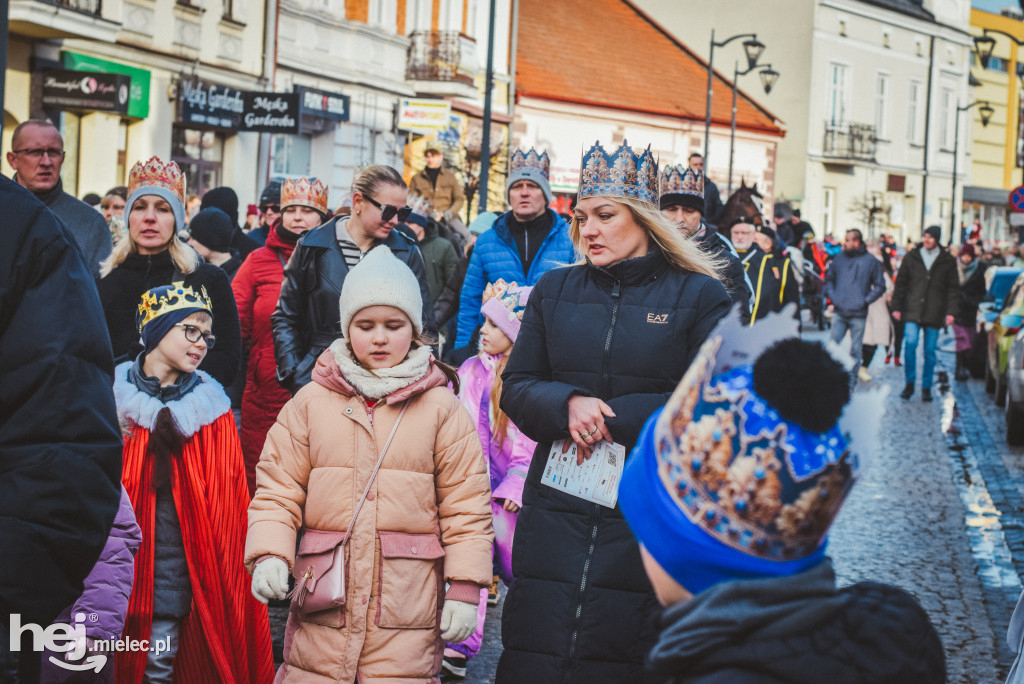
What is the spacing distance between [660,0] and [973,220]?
25478 mm

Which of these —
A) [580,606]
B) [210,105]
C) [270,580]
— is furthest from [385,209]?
[210,105]

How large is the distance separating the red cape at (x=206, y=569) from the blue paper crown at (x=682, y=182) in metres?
4.67

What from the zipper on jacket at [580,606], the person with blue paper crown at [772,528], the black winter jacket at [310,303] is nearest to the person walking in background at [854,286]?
the black winter jacket at [310,303]

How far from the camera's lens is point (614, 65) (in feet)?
149

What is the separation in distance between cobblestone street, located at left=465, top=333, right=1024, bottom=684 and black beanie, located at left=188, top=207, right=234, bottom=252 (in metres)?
3.39

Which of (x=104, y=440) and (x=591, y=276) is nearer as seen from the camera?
(x=104, y=440)

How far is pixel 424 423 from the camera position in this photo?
14.2 feet

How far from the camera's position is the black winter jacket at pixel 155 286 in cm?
626

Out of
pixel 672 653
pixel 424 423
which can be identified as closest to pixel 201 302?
pixel 424 423

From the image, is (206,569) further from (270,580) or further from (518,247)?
(518,247)

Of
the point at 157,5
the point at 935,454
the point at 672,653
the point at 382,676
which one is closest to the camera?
the point at 672,653

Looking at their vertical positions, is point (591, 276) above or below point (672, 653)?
above

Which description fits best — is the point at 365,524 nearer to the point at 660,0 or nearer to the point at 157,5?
the point at 157,5

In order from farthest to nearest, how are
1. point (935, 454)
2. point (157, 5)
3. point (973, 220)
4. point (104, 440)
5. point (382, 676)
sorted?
1. point (973, 220)
2. point (157, 5)
3. point (935, 454)
4. point (382, 676)
5. point (104, 440)
